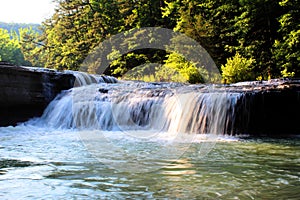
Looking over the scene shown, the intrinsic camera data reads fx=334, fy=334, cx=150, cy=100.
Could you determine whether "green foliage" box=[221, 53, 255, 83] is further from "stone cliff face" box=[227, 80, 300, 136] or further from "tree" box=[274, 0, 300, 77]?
"stone cliff face" box=[227, 80, 300, 136]

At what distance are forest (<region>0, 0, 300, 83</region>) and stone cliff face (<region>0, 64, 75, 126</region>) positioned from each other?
310 inches

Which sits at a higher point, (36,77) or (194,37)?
(194,37)

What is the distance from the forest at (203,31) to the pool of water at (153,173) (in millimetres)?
10684

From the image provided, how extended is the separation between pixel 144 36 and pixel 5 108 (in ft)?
47.8

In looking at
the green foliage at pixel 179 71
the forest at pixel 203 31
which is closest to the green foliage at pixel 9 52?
the forest at pixel 203 31

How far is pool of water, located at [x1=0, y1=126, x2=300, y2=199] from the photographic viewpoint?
263 cm

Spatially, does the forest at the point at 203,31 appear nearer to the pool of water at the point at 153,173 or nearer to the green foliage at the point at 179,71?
the green foliage at the point at 179,71

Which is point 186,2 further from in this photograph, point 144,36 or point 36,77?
point 36,77

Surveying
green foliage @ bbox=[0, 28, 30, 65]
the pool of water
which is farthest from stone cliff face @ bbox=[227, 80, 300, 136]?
green foliage @ bbox=[0, 28, 30, 65]

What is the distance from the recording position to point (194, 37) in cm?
1744

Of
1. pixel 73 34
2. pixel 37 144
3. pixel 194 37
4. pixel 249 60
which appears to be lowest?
pixel 37 144

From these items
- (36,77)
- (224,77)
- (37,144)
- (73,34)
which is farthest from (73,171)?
(73,34)

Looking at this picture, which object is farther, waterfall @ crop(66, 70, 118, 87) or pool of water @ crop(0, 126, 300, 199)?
waterfall @ crop(66, 70, 118, 87)

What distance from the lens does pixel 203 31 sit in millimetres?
17375
